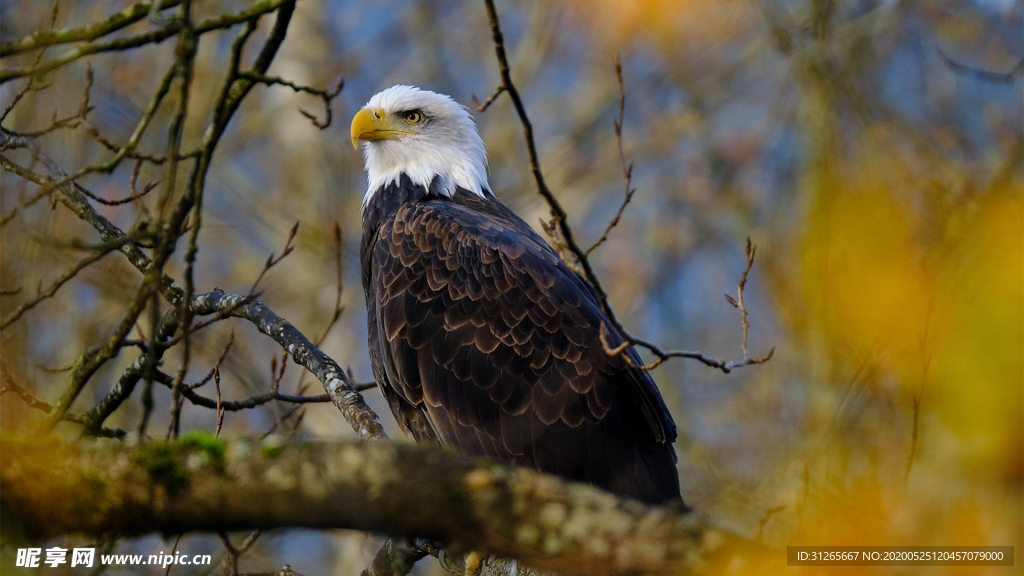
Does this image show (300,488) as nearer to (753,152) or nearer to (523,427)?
(523,427)

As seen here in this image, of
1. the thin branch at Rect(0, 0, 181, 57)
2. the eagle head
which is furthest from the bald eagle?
the thin branch at Rect(0, 0, 181, 57)

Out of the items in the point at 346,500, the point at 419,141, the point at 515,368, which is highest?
the point at 419,141

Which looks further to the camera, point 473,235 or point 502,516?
point 473,235

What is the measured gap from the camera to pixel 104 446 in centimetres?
188

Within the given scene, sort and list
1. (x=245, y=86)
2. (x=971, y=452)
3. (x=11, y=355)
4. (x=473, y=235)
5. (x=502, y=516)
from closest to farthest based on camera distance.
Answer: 1. (x=971, y=452)
2. (x=502, y=516)
3. (x=245, y=86)
4. (x=11, y=355)
5. (x=473, y=235)

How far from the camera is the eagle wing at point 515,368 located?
3928 millimetres

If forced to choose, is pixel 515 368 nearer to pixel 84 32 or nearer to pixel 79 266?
pixel 79 266

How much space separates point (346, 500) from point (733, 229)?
11.8 meters

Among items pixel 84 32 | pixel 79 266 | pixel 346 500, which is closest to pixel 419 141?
pixel 84 32

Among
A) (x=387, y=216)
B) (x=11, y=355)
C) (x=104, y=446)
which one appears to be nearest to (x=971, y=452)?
(x=104, y=446)

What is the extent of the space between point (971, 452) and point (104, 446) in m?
1.65

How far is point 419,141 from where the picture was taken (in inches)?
207

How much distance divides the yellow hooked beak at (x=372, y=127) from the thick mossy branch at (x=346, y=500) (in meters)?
3.53

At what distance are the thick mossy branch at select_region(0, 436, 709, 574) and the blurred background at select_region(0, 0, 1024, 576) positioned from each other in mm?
429
